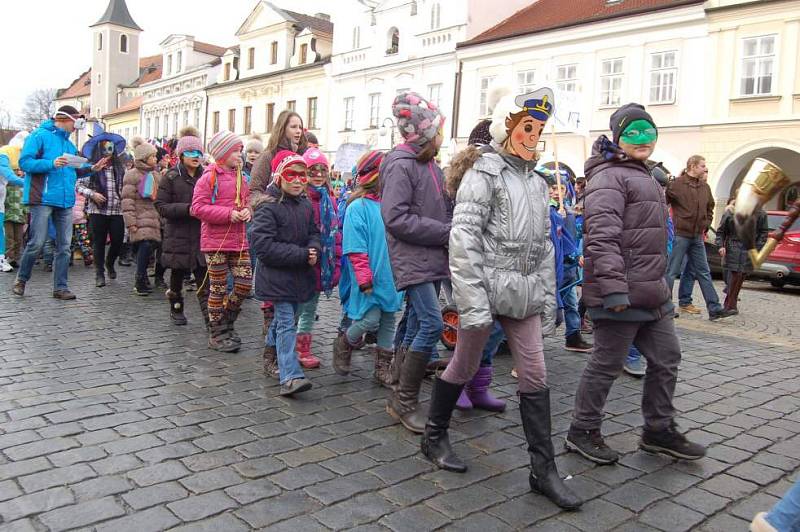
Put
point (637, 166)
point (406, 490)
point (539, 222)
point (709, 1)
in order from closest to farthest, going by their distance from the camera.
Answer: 1. point (406, 490)
2. point (539, 222)
3. point (637, 166)
4. point (709, 1)

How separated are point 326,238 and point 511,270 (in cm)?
223

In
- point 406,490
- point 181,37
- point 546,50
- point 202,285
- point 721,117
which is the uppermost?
point 181,37

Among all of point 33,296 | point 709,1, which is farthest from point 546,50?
point 33,296

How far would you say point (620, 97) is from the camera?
2491 cm

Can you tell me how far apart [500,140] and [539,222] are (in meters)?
0.47

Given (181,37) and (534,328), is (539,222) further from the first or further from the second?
(181,37)

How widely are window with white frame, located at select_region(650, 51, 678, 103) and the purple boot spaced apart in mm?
21387

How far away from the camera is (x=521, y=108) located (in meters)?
3.64

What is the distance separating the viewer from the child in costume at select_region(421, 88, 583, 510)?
11.4 ft

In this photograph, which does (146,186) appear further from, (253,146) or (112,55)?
(112,55)

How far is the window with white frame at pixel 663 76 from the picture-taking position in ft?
76.8

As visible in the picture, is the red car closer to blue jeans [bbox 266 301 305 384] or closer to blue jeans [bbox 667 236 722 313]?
blue jeans [bbox 667 236 722 313]

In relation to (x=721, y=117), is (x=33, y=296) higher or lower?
lower

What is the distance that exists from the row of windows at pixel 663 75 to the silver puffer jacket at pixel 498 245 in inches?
610
